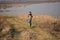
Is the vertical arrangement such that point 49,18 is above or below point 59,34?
above

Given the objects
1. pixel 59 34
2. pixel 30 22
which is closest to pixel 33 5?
pixel 30 22

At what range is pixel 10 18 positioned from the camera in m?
2.43

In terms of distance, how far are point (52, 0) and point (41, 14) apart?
0.38 meters

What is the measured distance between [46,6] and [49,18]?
252 millimetres

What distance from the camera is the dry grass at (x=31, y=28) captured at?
228cm

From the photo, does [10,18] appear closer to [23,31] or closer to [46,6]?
[23,31]

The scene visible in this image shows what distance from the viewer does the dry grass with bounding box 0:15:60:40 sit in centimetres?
228

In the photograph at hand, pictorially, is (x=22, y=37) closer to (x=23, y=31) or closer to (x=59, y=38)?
(x=23, y=31)

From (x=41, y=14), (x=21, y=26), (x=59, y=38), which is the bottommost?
(x=59, y=38)

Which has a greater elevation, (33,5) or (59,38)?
(33,5)

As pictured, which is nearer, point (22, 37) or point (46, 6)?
point (22, 37)

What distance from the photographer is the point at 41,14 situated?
2.45 meters

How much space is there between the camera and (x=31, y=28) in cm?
238

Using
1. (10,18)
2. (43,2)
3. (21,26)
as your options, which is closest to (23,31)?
(21,26)
